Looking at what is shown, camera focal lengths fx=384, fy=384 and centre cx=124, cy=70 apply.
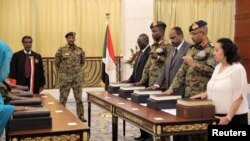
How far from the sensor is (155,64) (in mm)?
5246

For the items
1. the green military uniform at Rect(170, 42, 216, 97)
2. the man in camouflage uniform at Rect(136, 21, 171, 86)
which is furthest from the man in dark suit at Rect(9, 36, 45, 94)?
the green military uniform at Rect(170, 42, 216, 97)

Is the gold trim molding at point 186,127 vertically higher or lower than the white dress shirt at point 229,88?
lower

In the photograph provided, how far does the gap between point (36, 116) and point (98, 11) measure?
7.64 meters

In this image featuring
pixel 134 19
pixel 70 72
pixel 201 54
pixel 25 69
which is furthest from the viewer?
pixel 134 19

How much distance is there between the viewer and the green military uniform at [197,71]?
3998 mm

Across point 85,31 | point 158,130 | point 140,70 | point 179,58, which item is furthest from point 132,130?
point 85,31

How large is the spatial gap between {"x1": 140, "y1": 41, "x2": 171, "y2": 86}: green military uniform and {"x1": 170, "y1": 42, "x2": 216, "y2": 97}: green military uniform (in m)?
0.78

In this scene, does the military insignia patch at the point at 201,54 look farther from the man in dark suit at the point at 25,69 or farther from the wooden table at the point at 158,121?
the man in dark suit at the point at 25,69

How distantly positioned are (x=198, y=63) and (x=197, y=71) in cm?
9

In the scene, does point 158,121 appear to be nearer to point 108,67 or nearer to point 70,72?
point 70,72

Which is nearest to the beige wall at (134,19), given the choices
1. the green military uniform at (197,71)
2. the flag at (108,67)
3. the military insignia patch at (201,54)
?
the flag at (108,67)

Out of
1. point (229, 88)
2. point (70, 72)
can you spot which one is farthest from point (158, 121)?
point (70, 72)

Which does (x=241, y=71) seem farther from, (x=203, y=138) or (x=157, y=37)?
(x=157, y=37)

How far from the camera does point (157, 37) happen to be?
5.21 metres
